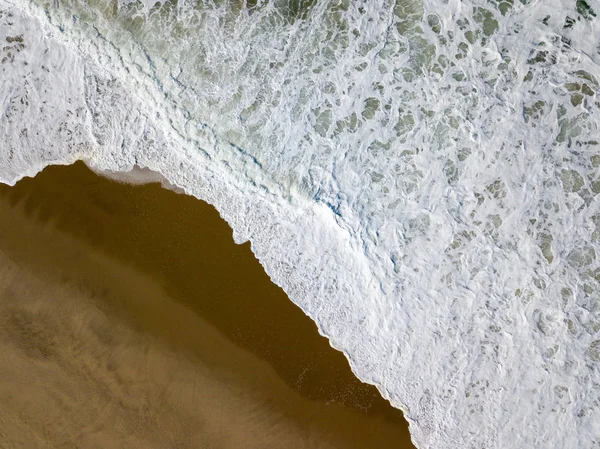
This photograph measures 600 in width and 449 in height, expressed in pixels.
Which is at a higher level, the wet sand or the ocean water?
the ocean water

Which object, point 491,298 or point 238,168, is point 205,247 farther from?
point 491,298

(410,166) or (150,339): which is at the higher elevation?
(410,166)

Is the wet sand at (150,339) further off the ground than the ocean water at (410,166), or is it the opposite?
the ocean water at (410,166)

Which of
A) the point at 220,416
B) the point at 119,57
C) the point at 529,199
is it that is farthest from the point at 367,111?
the point at 220,416
